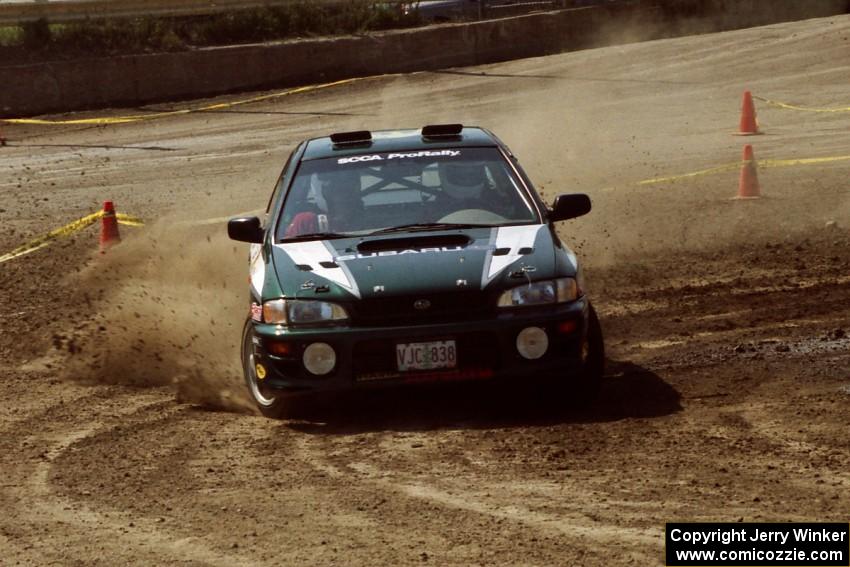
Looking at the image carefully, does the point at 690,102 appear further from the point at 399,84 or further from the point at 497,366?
the point at 497,366

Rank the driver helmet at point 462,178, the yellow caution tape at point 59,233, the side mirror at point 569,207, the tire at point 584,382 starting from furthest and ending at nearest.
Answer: the yellow caution tape at point 59,233 < the driver helmet at point 462,178 < the side mirror at point 569,207 < the tire at point 584,382

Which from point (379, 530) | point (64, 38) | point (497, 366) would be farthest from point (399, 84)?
point (379, 530)

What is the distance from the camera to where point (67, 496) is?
6.78 meters

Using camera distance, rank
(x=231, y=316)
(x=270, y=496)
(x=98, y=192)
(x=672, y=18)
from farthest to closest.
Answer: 1. (x=672, y=18)
2. (x=98, y=192)
3. (x=231, y=316)
4. (x=270, y=496)

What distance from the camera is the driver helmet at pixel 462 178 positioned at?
9094 millimetres

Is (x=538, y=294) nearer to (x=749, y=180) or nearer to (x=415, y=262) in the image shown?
(x=415, y=262)

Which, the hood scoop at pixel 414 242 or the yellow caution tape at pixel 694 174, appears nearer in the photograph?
the hood scoop at pixel 414 242

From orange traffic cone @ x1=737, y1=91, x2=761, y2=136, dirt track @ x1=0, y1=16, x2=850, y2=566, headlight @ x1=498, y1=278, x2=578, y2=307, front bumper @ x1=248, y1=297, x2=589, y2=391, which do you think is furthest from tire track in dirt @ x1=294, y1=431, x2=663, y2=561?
orange traffic cone @ x1=737, y1=91, x2=761, y2=136

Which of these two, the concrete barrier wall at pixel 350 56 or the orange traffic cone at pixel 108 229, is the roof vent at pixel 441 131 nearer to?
the orange traffic cone at pixel 108 229

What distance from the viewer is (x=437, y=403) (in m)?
8.48

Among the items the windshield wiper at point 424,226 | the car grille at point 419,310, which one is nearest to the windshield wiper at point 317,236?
the windshield wiper at point 424,226

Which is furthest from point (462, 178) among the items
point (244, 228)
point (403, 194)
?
point (244, 228)

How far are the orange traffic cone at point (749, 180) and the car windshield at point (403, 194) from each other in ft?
22.1

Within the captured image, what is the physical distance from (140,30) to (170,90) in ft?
4.02
